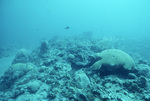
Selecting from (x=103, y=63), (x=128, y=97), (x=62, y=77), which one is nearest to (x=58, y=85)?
(x=62, y=77)

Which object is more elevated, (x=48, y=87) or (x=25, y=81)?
(x=25, y=81)

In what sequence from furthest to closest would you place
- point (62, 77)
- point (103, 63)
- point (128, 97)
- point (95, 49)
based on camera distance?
point (95, 49)
point (62, 77)
point (103, 63)
point (128, 97)

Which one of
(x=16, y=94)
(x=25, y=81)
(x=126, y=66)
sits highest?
(x=126, y=66)

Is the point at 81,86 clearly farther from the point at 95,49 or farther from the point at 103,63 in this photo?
the point at 95,49

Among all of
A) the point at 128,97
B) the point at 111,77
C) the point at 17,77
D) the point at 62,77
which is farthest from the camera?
the point at 17,77

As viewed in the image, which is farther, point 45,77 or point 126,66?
point 45,77

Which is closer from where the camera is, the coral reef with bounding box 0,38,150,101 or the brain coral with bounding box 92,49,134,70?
the coral reef with bounding box 0,38,150,101

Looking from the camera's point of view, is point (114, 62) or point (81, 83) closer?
point (81, 83)

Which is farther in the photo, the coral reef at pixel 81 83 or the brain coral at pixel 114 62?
the brain coral at pixel 114 62

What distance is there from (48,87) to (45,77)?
3.08 ft

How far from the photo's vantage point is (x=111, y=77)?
613 centimetres

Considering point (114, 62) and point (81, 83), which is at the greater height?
point (114, 62)

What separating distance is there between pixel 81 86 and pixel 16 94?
411 cm

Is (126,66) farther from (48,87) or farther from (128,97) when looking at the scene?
(48,87)
